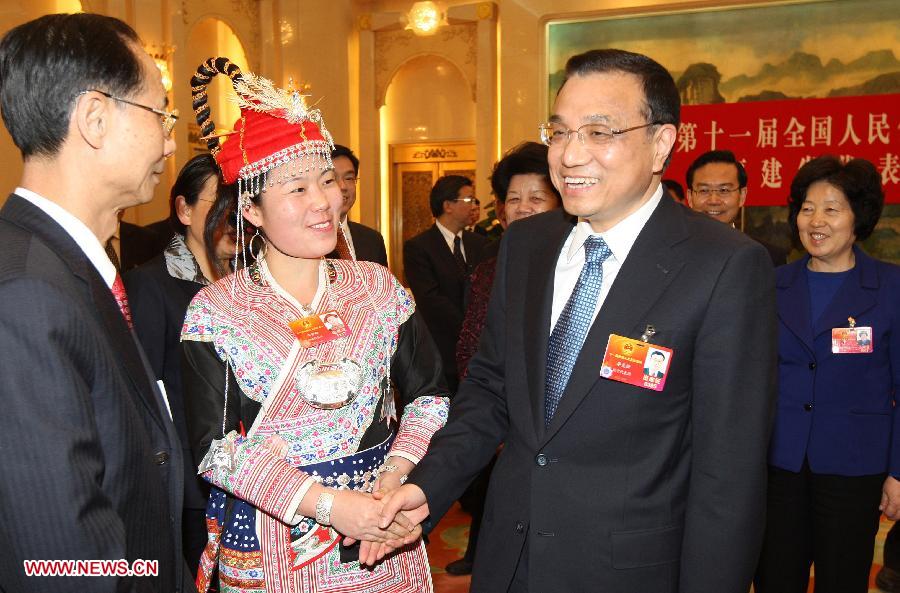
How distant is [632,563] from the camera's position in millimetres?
1399

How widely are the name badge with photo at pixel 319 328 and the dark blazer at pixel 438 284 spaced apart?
8.68ft

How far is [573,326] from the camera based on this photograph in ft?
4.98

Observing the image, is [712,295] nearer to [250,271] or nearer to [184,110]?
[250,271]

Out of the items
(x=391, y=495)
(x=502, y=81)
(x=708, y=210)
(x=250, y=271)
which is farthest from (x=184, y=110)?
(x=391, y=495)

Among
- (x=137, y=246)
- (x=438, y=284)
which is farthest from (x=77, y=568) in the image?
(x=438, y=284)

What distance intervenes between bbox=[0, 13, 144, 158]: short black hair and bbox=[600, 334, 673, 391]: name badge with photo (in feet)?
3.23

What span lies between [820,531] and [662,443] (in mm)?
1460

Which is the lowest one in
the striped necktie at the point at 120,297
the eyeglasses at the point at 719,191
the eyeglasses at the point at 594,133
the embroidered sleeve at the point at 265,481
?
the embroidered sleeve at the point at 265,481

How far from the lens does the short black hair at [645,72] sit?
58.9 inches

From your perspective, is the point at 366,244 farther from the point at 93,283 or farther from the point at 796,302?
the point at 93,283

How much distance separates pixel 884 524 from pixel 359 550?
3884 millimetres

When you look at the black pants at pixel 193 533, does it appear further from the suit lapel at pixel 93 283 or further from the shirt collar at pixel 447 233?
the shirt collar at pixel 447 233

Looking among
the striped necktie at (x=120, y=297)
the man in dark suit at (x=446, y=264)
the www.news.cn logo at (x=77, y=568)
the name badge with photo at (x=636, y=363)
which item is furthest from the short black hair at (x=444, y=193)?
the www.news.cn logo at (x=77, y=568)

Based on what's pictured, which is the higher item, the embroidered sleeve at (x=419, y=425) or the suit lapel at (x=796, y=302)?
the suit lapel at (x=796, y=302)
